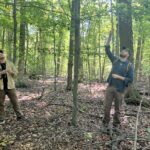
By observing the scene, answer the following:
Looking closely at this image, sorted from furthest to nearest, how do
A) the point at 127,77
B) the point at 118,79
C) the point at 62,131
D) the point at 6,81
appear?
the point at 6,81, the point at 127,77, the point at 118,79, the point at 62,131

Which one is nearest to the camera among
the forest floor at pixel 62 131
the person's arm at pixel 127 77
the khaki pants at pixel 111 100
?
the forest floor at pixel 62 131

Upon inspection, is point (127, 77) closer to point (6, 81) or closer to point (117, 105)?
point (117, 105)

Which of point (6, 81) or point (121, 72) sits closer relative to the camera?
point (121, 72)

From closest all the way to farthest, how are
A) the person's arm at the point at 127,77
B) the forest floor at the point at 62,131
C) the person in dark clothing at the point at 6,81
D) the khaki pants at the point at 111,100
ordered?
the forest floor at the point at 62,131 < the person's arm at the point at 127,77 < the khaki pants at the point at 111,100 < the person in dark clothing at the point at 6,81

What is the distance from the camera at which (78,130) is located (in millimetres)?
7027

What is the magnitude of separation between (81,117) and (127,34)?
195 inches

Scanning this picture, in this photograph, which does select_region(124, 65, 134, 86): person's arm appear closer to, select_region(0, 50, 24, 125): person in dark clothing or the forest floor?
the forest floor

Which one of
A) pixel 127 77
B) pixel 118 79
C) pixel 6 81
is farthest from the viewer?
pixel 6 81

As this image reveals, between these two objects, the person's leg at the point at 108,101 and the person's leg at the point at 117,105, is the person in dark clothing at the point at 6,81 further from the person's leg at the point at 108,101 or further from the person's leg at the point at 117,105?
the person's leg at the point at 117,105

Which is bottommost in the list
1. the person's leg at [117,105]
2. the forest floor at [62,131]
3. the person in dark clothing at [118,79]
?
the forest floor at [62,131]

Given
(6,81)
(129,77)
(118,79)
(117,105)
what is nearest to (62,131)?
(117,105)

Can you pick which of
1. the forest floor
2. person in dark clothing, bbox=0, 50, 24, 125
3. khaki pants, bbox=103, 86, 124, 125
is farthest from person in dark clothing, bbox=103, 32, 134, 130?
person in dark clothing, bbox=0, 50, 24, 125

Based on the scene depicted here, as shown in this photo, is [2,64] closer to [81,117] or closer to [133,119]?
[81,117]

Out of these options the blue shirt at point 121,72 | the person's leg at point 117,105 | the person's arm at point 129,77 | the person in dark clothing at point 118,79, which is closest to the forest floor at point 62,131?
the person's leg at point 117,105
